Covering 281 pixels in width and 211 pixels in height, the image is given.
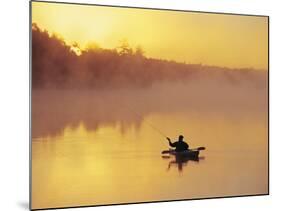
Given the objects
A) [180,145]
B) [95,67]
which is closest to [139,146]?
[180,145]

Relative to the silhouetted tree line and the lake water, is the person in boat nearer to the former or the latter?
the lake water

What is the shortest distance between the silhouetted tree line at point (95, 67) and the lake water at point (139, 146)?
0.19 ft

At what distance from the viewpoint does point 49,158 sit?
109 inches

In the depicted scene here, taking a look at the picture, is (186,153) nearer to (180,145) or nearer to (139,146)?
(180,145)

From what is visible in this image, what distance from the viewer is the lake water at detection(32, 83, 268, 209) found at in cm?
278

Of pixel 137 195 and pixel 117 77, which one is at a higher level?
pixel 117 77

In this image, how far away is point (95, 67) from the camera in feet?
9.36

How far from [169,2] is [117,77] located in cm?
53

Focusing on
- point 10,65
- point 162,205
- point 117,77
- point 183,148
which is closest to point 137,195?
point 162,205

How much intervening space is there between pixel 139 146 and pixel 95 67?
1.61 ft

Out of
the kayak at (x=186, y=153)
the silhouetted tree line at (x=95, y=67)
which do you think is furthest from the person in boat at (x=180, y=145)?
the silhouetted tree line at (x=95, y=67)

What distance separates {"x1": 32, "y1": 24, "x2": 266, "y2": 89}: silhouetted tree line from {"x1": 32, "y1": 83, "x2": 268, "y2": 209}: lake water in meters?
0.06

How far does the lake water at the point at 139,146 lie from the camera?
2777mm

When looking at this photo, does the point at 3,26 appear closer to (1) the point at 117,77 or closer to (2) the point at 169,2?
(1) the point at 117,77
